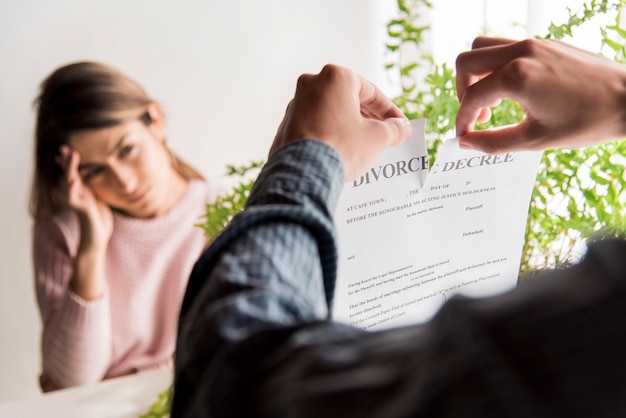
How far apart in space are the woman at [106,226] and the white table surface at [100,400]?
0.07 m

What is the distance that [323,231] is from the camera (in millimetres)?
252

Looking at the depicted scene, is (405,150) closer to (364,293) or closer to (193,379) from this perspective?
(364,293)

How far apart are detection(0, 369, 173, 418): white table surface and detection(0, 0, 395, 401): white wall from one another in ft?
0.29

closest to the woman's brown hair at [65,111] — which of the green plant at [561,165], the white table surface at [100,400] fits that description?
the white table surface at [100,400]

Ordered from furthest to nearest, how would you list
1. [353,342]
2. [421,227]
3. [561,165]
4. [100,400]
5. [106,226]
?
[106,226] → [100,400] → [561,165] → [421,227] → [353,342]

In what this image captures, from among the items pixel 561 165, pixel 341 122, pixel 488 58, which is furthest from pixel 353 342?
pixel 561 165

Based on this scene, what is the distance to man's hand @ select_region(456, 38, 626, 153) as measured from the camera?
0.41 metres

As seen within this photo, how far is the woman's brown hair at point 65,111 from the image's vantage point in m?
0.83

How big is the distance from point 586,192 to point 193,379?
476 mm

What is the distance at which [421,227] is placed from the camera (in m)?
0.46

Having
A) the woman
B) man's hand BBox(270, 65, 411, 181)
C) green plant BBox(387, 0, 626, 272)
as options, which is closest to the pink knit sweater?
the woman

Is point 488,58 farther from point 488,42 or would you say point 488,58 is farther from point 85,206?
point 85,206

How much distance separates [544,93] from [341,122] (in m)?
0.15

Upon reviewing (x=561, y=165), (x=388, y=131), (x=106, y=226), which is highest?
(x=388, y=131)
